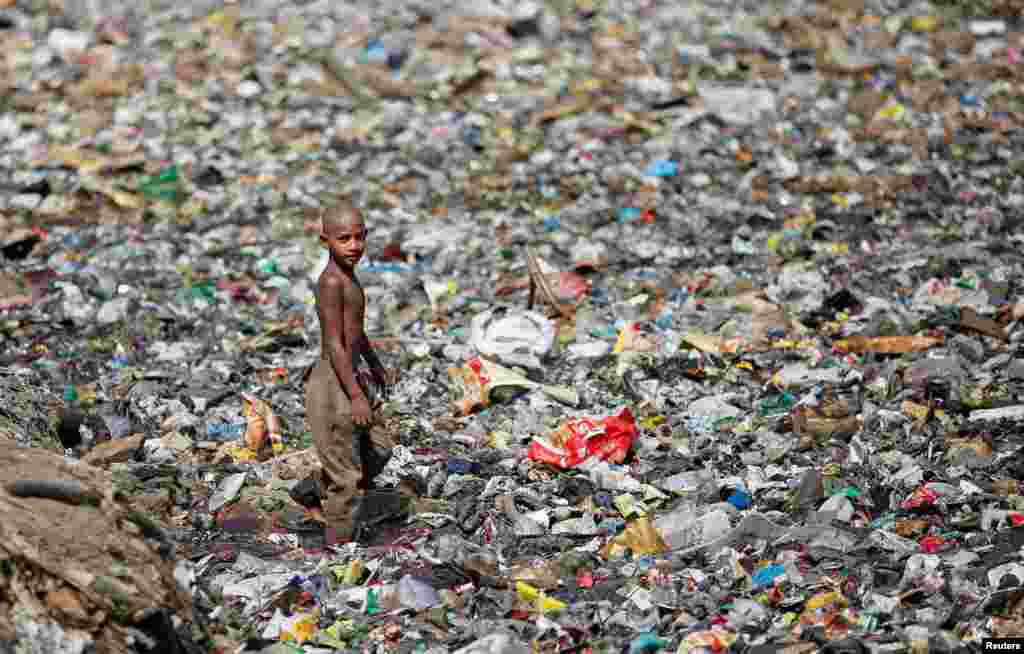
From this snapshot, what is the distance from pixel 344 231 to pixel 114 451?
1585 millimetres

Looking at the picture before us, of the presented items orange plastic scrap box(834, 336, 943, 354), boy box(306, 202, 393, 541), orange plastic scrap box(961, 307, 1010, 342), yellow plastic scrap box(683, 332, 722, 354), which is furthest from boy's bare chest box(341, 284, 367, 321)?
orange plastic scrap box(961, 307, 1010, 342)

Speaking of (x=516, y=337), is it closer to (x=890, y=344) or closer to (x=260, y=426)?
(x=260, y=426)

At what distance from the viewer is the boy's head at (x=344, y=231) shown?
415 centimetres

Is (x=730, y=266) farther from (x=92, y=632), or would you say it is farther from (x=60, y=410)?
(x=92, y=632)

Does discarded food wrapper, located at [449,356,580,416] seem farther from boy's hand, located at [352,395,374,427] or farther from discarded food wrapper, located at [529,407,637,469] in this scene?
boy's hand, located at [352,395,374,427]

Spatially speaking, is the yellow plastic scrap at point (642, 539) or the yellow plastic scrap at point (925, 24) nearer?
the yellow plastic scrap at point (642, 539)

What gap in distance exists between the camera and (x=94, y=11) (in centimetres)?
1120

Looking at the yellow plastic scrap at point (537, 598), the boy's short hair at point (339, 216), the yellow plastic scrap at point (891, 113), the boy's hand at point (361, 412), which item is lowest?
the yellow plastic scrap at point (891, 113)

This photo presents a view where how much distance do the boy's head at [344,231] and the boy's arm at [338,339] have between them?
0.11 m

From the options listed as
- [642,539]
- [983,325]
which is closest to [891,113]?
[983,325]

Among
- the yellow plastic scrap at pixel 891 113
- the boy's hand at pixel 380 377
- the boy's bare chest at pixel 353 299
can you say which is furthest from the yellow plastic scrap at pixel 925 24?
the boy's bare chest at pixel 353 299

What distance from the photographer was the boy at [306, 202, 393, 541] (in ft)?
13.8

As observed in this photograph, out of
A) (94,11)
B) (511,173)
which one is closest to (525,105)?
(511,173)

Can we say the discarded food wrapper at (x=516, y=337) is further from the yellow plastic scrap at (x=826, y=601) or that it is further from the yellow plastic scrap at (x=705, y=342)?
the yellow plastic scrap at (x=826, y=601)
